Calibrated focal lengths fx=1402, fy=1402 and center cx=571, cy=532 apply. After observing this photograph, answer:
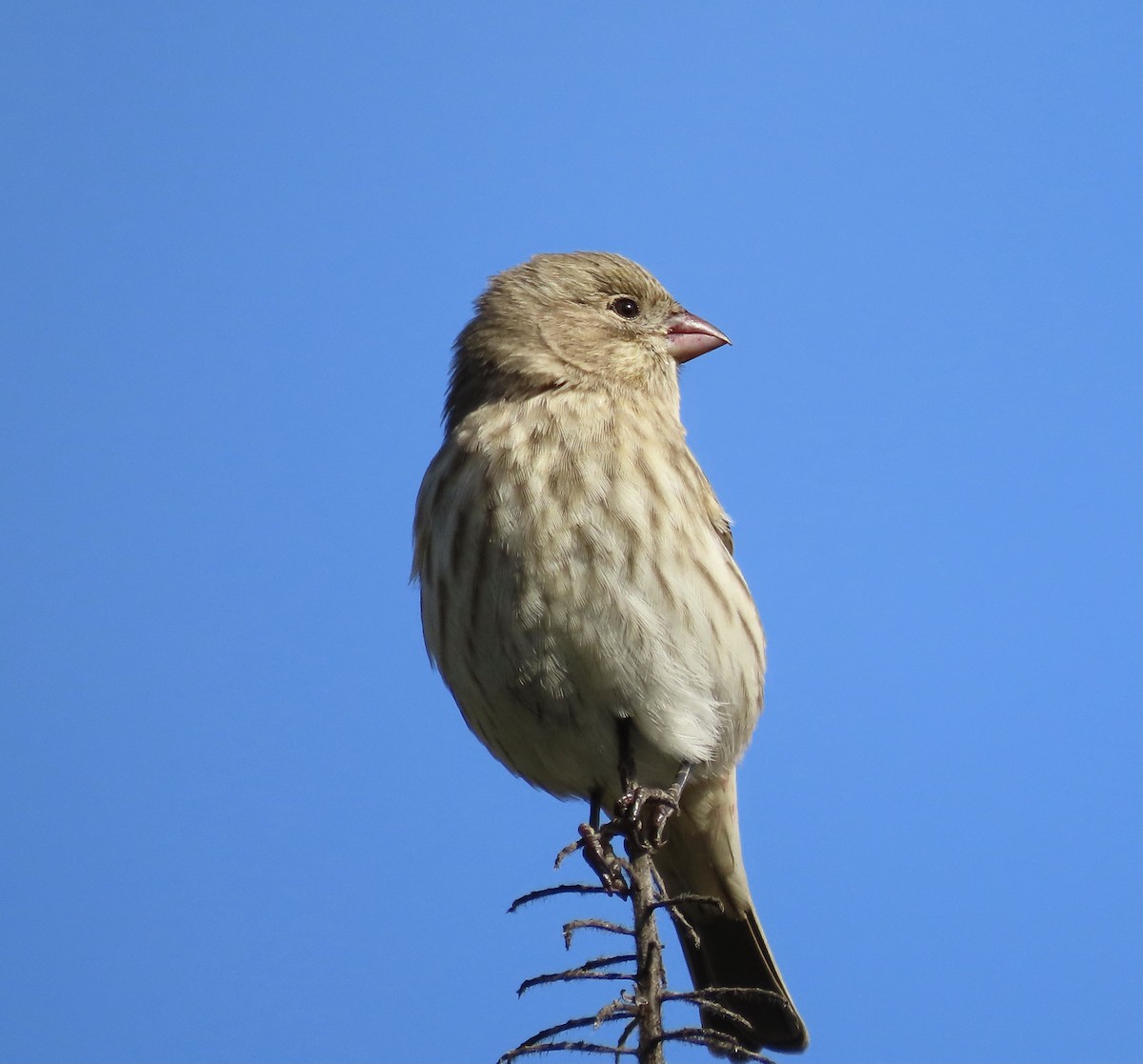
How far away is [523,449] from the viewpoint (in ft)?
18.1

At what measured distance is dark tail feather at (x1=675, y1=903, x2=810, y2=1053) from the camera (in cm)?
617

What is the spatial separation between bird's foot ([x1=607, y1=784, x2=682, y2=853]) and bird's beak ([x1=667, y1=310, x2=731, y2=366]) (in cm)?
243

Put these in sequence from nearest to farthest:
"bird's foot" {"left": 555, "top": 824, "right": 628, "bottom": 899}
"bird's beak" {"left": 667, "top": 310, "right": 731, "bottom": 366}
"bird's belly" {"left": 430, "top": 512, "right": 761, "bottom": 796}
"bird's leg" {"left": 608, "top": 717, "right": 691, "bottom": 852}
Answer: "bird's foot" {"left": 555, "top": 824, "right": 628, "bottom": 899} < "bird's leg" {"left": 608, "top": 717, "right": 691, "bottom": 852} < "bird's belly" {"left": 430, "top": 512, "right": 761, "bottom": 796} < "bird's beak" {"left": 667, "top": 310, "right": 731, "bottom": 366}

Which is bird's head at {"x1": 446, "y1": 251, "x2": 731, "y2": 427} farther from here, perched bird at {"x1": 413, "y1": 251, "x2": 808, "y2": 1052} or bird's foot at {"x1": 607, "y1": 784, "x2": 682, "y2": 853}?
bird's foot at {"x1": 607, "y1": 784, "x2": 682, "y2": 853}

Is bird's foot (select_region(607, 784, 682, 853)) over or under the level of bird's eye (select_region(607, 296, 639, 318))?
under

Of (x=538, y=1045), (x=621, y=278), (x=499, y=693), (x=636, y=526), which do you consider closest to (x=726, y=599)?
(x=636, y=526)

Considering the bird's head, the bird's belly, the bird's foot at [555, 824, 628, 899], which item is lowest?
the bird's foot at [555, 824, 628, 899]

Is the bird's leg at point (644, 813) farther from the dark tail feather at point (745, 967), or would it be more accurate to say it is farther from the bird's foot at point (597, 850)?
the dark tail feather at point (745, 967)

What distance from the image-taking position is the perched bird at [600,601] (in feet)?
16.8

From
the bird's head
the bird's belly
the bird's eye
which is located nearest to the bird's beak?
the bird's head

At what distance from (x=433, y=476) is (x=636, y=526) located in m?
0.99

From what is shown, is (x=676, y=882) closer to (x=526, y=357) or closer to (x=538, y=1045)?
(x=526, y=357)

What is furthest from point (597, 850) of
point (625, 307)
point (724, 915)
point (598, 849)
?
point (625, 307)

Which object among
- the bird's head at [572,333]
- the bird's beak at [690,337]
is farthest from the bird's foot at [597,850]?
the bird's beak at [690,337]
